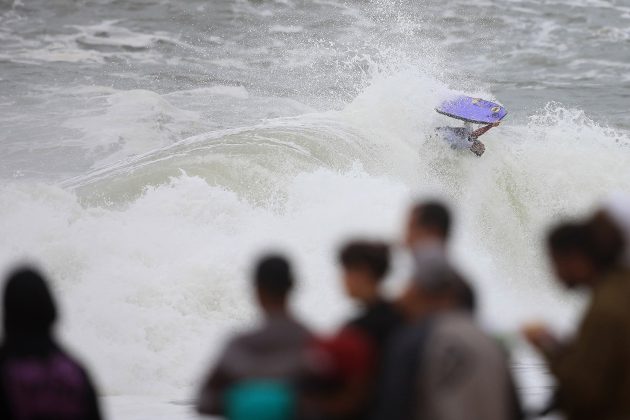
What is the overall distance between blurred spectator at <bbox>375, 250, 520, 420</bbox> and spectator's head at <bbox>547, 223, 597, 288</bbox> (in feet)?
1.00

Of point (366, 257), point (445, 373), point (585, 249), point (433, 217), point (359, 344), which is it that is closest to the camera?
point (445, 373)

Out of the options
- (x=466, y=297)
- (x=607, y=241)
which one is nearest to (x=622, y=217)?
(x=607, y=241)

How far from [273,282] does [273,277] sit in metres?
0.01

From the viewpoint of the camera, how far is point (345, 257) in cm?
329

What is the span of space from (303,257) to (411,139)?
4.53m

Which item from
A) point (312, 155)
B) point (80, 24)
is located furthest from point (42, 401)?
point (80, 24)

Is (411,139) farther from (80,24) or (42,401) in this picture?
(42,401)

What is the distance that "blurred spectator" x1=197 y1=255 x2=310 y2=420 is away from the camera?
307 centimetres

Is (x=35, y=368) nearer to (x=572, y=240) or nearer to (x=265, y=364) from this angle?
(x=265, y=364)

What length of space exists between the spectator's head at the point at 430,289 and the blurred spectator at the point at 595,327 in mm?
317

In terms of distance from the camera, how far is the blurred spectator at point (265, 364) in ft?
10.1

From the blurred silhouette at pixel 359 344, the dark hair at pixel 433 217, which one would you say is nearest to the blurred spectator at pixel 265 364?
the blurred silhouette at pixel 359 344

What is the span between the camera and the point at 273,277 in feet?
10.6

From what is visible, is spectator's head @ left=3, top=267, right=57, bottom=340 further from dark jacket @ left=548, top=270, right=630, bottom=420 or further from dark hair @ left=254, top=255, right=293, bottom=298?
dark jacket @ left=548, top=270, right=630, bottom=420
